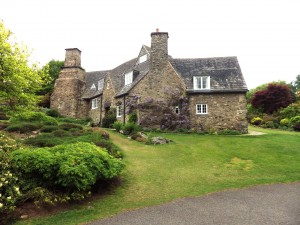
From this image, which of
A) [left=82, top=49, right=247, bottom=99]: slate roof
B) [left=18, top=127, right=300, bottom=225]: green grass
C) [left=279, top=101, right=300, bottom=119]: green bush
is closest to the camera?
[left=18, top=127, right=300, bottom=225]: green grass

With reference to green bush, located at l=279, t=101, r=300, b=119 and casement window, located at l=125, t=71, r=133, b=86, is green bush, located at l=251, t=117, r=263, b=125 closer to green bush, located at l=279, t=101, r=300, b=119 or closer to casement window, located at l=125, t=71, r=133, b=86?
green bush, located at l=279, t=101, r=300, b=119

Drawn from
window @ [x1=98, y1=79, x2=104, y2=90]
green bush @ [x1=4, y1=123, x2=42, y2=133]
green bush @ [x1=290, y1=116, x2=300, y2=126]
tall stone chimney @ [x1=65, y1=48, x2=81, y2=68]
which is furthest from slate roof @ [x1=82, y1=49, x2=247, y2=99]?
green bush @ [x1=290, y1=116, x2=300, y2=126]

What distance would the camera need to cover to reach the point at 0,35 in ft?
42.7

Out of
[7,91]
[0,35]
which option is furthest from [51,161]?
[0,35]

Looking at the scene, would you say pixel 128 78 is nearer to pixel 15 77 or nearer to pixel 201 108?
pixel 201 108

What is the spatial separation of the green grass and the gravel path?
53cm

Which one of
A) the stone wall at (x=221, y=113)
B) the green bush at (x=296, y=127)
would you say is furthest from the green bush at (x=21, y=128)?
the green bush at (x=296, y=127)

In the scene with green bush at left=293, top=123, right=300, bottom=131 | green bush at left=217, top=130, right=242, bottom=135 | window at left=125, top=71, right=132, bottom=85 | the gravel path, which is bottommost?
the gravel path

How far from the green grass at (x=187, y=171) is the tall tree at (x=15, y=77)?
671 centimetres

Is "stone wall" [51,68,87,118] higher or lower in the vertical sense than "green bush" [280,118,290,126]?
higher

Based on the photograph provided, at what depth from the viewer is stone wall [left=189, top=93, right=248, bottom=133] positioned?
1009 inches

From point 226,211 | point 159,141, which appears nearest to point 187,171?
point 226,211

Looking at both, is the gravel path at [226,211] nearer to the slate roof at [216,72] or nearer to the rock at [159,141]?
the rock at [159,141]

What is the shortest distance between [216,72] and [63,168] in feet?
76.7
